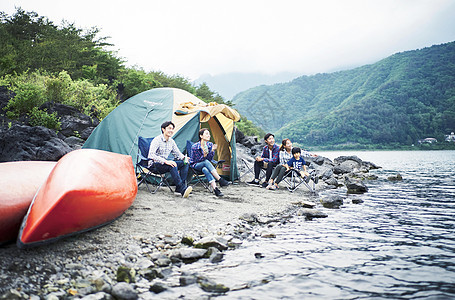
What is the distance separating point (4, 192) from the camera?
10.3 ft

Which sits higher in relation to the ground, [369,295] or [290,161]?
[290,161]

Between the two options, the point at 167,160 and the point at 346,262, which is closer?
the point at 346,262

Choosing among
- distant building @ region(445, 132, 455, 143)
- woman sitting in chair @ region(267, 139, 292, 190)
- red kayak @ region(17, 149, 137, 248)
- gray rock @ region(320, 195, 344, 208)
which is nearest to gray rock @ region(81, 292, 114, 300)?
red kayak @ region(17, 149, 137, 248)

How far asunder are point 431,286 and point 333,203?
3990 millimetres

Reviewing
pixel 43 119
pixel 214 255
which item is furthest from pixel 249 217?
pixel 43 119

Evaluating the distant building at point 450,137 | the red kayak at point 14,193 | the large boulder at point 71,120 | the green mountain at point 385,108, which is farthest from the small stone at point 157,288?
the distant building at point 450,137

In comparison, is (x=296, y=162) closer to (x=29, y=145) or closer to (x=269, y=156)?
(x=269, y=156)

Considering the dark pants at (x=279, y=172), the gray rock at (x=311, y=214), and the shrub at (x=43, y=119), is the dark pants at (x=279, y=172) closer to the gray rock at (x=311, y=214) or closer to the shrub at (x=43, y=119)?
the gray rock at (x=311, y=214)

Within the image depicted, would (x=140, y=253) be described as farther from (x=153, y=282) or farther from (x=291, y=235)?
(x=291, y=235)

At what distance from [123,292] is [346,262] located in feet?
7.80

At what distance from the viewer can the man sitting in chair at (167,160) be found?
6.14 metres

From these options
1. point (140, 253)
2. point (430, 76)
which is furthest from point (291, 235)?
point (430, 76)

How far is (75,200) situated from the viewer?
306cm

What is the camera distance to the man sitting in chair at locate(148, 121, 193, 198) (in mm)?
6141
